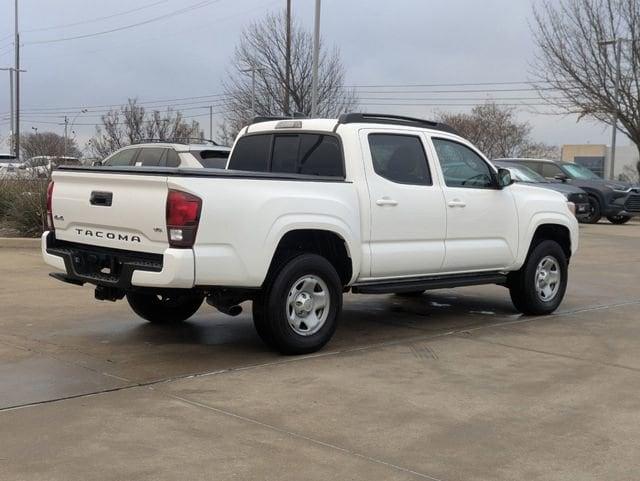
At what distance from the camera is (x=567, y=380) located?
566 centimetres

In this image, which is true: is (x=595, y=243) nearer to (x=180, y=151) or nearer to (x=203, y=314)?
(x=180, y=151)

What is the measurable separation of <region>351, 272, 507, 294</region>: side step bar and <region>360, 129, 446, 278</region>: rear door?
0.27 ft

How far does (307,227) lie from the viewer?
6.02 meters

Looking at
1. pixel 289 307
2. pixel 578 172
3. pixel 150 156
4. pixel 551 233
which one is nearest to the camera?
pixel 289 307

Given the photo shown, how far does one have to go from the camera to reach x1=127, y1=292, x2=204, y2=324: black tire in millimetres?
7320

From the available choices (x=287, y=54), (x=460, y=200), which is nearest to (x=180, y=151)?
(x=460, y=200)

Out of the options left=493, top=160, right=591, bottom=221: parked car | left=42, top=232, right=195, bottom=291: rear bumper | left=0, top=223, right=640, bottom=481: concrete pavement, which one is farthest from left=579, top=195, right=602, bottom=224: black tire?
left=42, top=232, right=195, bottom=291: rear bumper

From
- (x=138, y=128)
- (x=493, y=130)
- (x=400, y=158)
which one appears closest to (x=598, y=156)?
(x=493, y=130)

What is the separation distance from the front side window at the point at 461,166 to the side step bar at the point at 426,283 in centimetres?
93

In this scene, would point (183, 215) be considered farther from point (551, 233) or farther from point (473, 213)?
point (551, 233)

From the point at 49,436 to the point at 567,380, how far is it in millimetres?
3723

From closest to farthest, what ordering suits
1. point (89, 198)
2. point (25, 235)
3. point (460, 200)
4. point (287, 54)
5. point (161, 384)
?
point (161, 384) < point (89, 198) < point (460, 200) < point (25, 235) < point (287, 54)

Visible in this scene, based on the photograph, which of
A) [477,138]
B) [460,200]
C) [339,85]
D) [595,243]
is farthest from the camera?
[477,138]

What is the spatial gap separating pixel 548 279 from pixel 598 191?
15.0 metres
